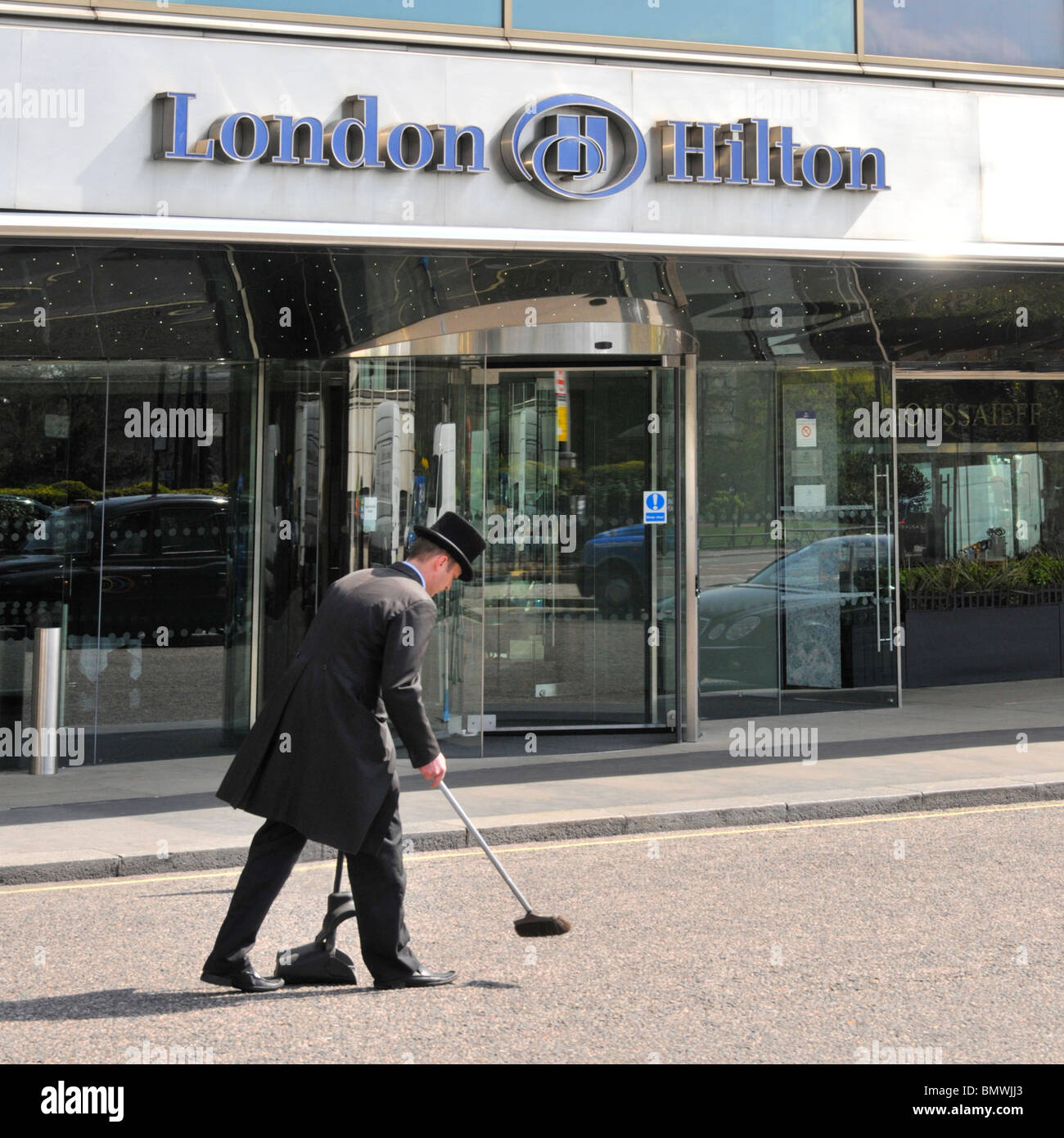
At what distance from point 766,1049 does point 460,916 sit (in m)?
2.10

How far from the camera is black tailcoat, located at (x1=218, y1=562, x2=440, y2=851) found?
5.08 m

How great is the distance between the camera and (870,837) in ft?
26.4

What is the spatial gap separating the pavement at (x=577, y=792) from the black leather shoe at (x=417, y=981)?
7.99 ft

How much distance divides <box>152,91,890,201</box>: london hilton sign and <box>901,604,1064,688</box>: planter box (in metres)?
4.73

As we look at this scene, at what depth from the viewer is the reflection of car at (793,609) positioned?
12805mm

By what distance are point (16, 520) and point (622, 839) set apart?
16.8 feet

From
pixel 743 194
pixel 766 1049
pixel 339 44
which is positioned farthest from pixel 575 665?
pixel 766 1049

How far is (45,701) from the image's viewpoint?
10.1 metres
